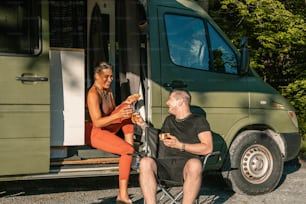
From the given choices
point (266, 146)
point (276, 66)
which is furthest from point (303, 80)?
point (266, 146)

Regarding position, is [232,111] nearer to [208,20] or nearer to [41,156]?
[208,20]

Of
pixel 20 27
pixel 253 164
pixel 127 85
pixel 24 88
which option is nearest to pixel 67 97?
pixel 24 88

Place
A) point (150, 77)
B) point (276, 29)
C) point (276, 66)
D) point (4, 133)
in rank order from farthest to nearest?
point (276, 66) → point (276, 29) → point (150, 77) → point (4, 133)

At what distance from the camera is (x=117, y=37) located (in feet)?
22.1

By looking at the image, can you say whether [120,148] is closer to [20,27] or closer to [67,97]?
[67,97]

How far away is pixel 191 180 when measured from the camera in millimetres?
4598

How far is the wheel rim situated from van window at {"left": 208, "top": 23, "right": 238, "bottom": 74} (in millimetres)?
969

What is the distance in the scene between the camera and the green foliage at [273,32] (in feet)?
36.2

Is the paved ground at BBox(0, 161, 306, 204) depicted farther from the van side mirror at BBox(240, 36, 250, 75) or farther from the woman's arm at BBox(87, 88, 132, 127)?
the van side mirror at BBox(240, 36, 250, 75)

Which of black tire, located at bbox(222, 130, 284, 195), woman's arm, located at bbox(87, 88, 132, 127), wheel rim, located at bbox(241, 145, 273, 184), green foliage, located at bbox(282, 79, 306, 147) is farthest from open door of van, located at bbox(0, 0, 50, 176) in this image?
green foliage, located at bbox(282, 79, 306, 147)

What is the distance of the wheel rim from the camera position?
623 centimetres

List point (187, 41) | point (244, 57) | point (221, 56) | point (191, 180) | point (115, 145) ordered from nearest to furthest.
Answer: point (191, 180)
point (115, 145)
point (187, 41)
point (244, 57)
point (221, 56)

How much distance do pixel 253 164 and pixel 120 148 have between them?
1.75m

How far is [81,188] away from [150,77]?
1883 mm
